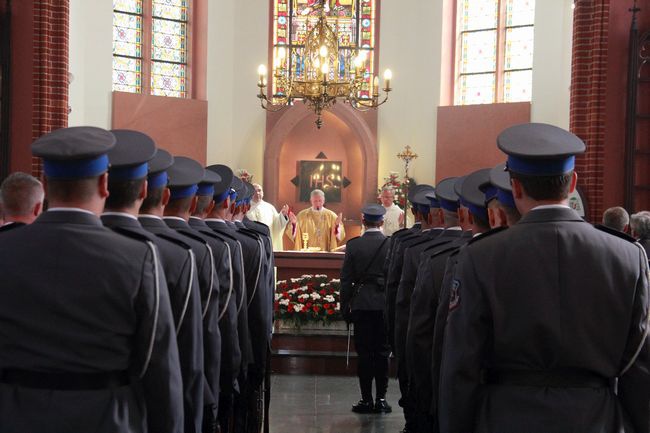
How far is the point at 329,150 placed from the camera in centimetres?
1770

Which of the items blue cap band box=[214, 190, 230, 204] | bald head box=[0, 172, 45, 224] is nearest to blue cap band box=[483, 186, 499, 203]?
bald head box=[0, 172, 45, 224]

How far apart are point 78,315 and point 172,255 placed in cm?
91

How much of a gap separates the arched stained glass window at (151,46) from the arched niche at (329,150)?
206cm

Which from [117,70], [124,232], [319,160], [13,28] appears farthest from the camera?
[319,160]

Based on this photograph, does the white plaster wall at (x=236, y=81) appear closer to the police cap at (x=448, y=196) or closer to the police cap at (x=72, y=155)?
the police cap at (x=448, y=196)

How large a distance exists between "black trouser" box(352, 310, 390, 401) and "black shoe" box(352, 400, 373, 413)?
0.12ft

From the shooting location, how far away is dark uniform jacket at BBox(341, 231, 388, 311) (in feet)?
27.7

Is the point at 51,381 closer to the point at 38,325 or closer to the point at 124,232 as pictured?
the point at 38,325

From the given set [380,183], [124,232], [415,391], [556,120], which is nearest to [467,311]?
[124,232]

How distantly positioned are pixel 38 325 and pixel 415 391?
332cm

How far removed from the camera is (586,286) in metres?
3.01

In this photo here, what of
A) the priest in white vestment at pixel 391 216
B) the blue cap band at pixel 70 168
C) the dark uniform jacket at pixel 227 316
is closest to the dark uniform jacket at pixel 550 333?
the blue cap band at pixel 70 168

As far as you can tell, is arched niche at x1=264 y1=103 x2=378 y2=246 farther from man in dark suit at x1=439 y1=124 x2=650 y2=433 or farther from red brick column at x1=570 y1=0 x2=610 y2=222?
man in dark suit at x1=439 y1=124 x2=650 y2=433

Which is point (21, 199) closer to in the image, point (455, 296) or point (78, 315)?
point (78, 315)
